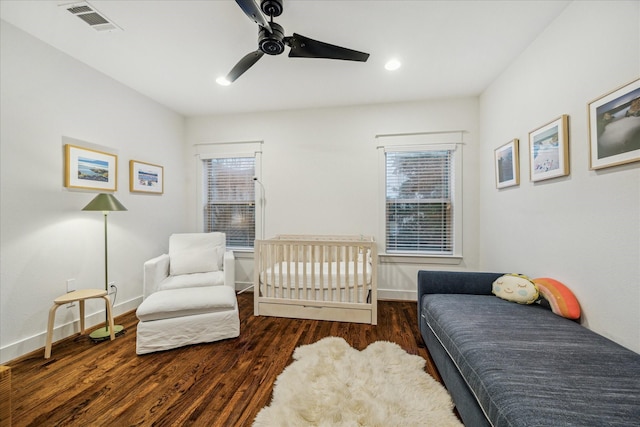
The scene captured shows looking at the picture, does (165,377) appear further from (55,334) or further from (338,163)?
(338,163)

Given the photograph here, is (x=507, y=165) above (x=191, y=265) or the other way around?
above

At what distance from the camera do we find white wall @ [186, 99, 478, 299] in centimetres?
321

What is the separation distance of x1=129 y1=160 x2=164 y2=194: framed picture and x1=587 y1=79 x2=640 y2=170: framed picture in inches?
162

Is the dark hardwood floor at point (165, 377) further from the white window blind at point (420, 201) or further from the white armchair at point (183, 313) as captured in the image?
Answer: the white window blind at point (420, 201)

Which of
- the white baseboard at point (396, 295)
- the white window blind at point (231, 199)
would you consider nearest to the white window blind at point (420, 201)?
the white baseboard at point (396, 295)

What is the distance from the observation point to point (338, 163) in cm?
347

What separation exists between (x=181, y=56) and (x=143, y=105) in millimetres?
1210

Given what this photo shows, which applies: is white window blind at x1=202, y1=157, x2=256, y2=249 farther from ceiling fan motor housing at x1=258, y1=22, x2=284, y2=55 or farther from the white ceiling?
ceiling fan motor housing at x1=258, y1=22, x2=284, y2=55

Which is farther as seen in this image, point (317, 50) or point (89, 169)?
point (89, 169)

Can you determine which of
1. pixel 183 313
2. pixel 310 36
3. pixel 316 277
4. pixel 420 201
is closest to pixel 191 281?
pixel 183 313

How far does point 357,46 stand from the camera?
2195mm

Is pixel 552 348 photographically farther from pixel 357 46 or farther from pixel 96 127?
pixel 96 127

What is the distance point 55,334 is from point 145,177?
1.77m

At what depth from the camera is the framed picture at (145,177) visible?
9.77ft
